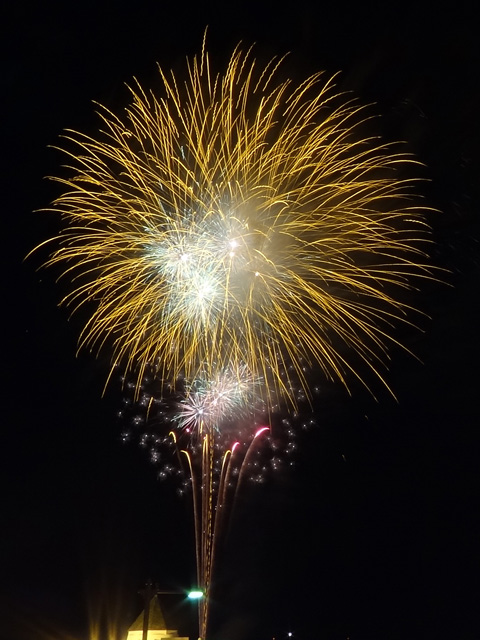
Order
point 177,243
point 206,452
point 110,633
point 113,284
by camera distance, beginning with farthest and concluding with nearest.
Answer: point 110,633, point 206,452, point 113,284, point 177,243

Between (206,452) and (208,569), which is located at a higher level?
(206,452)

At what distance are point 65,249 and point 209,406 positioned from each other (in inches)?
196

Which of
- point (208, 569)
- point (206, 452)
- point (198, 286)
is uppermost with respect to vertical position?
point (198, 286)

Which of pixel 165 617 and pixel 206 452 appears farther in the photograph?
pixel 165 617

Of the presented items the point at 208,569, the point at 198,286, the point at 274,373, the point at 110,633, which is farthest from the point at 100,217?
the point at 110,633

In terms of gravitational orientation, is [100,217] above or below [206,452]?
above

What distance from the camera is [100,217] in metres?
16.2

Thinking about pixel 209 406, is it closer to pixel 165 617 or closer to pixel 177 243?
pixel 177 243

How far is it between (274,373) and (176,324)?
89.1 inches

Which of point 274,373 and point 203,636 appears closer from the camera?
point 274,373

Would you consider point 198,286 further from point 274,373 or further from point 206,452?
point 206,452

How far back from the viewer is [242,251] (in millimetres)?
15727

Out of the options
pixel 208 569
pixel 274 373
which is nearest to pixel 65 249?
pixel 274 373

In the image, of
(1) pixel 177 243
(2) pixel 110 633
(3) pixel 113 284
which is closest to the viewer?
(1) pixel 177 243
